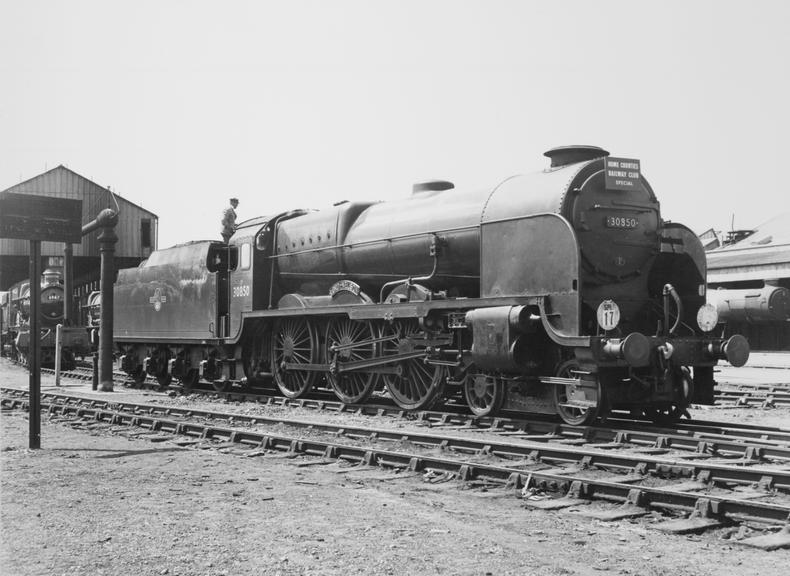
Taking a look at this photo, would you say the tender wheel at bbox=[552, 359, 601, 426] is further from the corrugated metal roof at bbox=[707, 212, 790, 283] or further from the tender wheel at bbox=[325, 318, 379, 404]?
the corrugated metal roof at bbox=[707, 212, 790, 283]

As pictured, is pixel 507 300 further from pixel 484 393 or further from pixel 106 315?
pixel 106 315

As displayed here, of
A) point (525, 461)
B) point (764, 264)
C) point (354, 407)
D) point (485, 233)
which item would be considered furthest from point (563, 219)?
point (764, 264)

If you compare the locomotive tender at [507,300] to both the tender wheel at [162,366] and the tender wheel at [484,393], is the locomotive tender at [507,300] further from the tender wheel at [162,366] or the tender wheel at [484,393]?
the tender wheel at [162,366]

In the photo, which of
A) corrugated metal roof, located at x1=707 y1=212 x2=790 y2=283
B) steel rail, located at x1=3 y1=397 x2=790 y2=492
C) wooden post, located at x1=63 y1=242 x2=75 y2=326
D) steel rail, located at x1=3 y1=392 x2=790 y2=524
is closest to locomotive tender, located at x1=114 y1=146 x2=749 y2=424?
steel rail, located at x1=3 y1=397 x2=790 y2=492

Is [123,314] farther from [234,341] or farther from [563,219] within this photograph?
[563,219]

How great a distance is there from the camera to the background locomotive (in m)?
25.8

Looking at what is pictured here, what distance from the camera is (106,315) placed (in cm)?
1747

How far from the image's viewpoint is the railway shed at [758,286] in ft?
72.1

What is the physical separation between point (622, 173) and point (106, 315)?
11.3m

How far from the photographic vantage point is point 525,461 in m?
7.95

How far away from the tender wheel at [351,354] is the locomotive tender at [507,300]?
3 centimetres

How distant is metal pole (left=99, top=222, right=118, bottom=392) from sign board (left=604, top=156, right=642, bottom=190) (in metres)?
11.0

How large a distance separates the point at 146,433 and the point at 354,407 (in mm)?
3370

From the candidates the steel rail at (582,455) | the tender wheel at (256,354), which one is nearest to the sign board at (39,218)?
the steel rail at (582,455)
